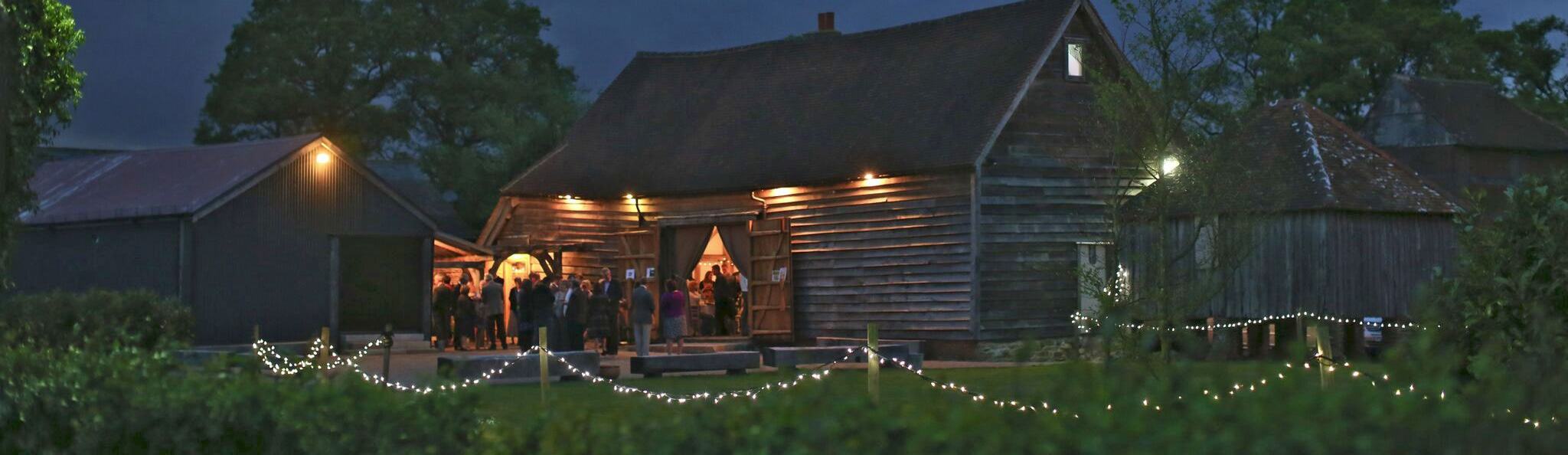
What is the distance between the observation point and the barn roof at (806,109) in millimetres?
31219

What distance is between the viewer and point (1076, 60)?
3158 centimetres

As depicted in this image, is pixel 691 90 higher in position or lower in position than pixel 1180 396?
higher

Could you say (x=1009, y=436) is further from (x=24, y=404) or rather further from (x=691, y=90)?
(x=691, y=90)

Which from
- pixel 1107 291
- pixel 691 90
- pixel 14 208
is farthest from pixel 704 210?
pixel 14 208

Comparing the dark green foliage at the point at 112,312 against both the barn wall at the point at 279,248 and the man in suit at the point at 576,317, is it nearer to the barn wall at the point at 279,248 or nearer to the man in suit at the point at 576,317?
the barn wall at the point at 279,248

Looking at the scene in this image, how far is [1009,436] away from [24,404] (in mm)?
7875

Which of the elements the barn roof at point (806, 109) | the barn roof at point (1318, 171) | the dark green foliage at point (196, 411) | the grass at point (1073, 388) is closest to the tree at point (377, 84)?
the barn roof at point (806, 109)

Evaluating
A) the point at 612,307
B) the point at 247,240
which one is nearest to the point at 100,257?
the point at 247,240

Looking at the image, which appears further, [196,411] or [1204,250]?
[1204,250]

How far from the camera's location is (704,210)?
113 feet

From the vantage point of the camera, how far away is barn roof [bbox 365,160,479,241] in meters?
54.2

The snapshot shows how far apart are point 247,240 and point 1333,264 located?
Result: 770 inches

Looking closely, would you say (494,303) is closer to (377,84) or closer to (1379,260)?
(1379,260)

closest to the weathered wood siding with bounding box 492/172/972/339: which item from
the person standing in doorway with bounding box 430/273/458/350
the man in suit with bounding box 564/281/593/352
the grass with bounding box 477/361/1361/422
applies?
the person standing in doorway with bounding box 430/273/458/350
